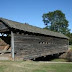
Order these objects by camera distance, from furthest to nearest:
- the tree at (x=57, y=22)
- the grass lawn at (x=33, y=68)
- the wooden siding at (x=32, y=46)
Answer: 1. the tree at (x=57, y=22)
2. the wooden siding at (x=32, y=46)
3. the grass lawn at (x=33, y=68)

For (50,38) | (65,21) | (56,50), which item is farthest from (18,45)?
(65,21)

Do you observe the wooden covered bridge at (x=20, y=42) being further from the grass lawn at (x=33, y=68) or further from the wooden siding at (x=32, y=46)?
the grass lawn at (x=33, y=68)

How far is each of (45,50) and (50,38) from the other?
2.83 metres

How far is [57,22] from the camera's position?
6100 centimetres

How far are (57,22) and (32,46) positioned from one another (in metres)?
44.7

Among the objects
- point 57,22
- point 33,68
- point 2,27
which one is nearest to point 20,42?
point 2,27

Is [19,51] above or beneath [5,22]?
beneath

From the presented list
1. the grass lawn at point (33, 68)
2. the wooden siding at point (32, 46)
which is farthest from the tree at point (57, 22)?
the grass lawn at point (33, 68)

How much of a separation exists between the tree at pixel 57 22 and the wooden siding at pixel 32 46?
36.6 meters

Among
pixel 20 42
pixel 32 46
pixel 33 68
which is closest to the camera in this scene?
pixel 33 68

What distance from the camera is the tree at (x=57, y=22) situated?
Answer: 6069 centimetres

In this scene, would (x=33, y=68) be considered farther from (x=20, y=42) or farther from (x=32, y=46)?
(x=32, y=46)

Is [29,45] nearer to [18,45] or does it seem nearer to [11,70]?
[18,45]

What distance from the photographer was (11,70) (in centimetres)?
959
